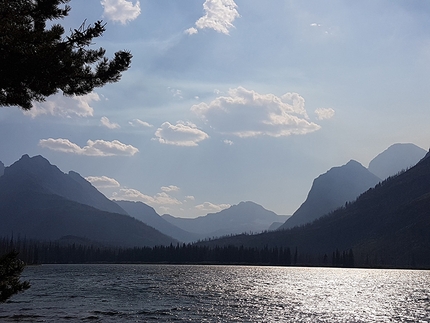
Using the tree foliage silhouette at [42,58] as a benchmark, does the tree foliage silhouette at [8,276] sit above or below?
below

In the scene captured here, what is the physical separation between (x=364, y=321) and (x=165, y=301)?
45788 millimetres

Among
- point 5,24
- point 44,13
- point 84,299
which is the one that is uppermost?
point 44,13

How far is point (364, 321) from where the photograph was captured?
84688 millimetres

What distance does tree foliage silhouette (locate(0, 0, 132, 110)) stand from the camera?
89.2ft

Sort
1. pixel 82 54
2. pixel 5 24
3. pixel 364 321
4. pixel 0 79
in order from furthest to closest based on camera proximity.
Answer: pixel 364 321, pixel 82 54, pixel 0 79, pixel 5 24

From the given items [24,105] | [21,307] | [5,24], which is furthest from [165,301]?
[5,24]

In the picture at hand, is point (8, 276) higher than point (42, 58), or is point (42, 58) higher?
point (42, 58)

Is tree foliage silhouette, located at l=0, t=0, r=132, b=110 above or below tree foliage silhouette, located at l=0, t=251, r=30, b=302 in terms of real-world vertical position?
above

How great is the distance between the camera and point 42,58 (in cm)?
2786

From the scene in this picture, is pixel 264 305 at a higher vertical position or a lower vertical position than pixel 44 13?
lower

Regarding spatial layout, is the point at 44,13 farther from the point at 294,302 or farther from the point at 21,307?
the point at 294,302

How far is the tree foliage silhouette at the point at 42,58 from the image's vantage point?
2720 cm

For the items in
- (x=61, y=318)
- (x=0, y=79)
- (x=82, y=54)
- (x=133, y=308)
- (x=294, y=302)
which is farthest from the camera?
(x=294, y=302)

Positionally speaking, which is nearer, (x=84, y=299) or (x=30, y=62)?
(x=30, y=62)
